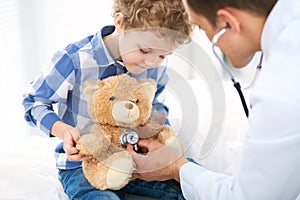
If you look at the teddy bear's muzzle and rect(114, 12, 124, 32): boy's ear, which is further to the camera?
rect(114, 12, 124, 32): boy's ear

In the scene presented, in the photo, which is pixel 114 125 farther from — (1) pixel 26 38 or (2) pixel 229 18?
(1) pixel 26 38

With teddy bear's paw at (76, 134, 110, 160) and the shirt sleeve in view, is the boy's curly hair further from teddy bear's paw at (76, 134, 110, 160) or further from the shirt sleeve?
teddy bear's paw at (76, 134, 110, 160)

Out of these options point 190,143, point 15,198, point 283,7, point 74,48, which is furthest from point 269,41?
point 15,198

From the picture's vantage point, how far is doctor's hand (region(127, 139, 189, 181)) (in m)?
1.23

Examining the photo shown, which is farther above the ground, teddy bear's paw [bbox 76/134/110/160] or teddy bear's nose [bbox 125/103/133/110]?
teddy bear's nose [bbox 125/103/133/110]

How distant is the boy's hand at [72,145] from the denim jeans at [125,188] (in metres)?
0.11

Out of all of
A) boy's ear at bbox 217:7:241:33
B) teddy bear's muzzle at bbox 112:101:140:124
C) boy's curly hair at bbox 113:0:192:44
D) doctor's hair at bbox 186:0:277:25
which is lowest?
teddy bear's muzzle at bbox 112:101:140:124

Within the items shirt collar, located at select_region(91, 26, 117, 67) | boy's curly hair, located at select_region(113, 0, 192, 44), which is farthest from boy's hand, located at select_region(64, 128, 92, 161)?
boy's curly hair, located at select_region(113, 0, 192, 44)

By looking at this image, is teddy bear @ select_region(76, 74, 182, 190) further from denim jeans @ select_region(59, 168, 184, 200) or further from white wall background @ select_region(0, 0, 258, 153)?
white wall background @ select_region(0, 0, 258, 153)

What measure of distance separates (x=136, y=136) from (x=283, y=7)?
21.1 inches

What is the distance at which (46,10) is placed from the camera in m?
2.06

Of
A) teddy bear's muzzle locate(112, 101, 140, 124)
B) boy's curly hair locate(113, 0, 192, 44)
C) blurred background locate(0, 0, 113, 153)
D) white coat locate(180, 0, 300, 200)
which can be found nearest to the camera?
white coat locate(180, 0, 300, 200)

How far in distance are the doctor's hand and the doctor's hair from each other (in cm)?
45

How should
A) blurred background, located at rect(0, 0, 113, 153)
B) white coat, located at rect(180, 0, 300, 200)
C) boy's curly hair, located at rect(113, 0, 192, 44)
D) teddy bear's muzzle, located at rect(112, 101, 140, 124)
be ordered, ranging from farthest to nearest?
1. blurred background, located at rect(0, 0, 113, 153)
2. boy's curly hair, located at rect(113, 0, 192, 44)
3. teddy bear's muzzle, located at rect(112, 101, 140, 124)
4. white coat, located at rect(180, 0, 300, 200)
